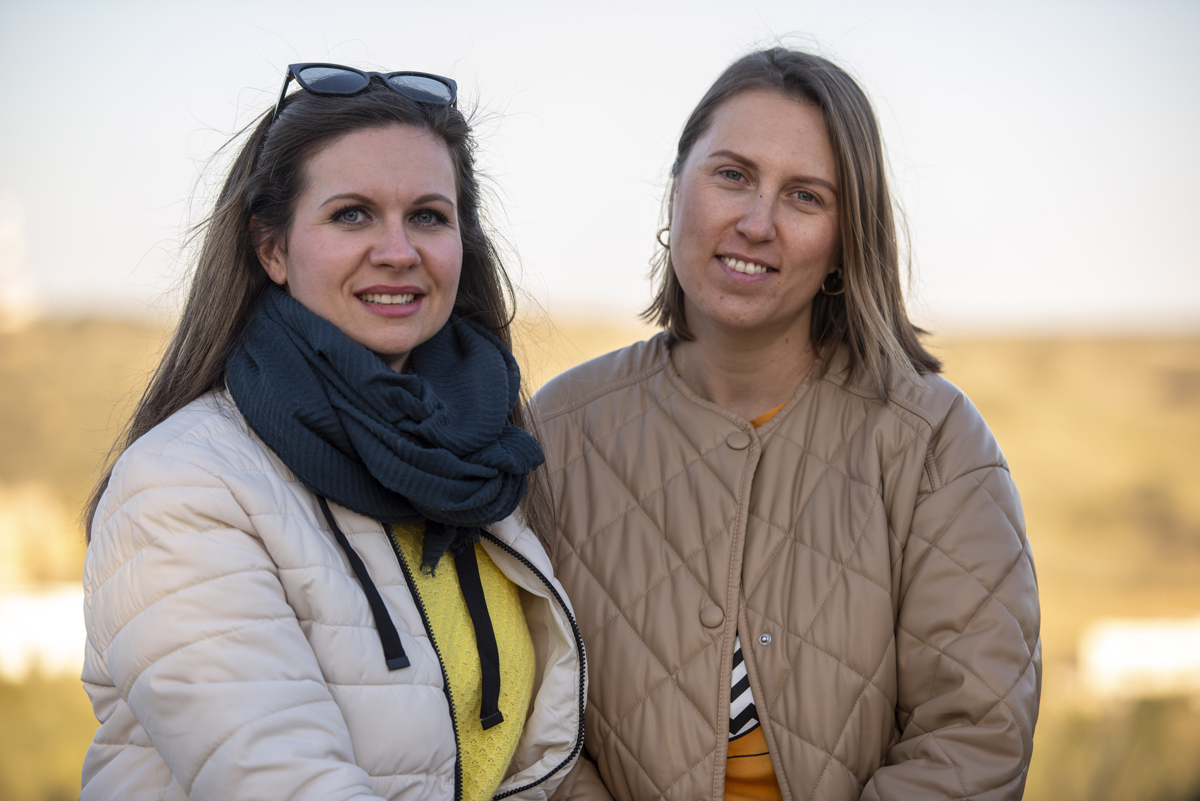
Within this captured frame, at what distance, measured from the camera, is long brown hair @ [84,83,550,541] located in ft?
5.55

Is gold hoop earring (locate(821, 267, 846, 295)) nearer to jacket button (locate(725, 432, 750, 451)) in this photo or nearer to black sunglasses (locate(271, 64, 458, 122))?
jacket button (locate(725, 432, 750, 451))

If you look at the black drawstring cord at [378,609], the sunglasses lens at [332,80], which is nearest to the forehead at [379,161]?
the sunglasses lens at [332,80]

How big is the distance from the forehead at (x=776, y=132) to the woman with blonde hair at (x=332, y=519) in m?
0.62

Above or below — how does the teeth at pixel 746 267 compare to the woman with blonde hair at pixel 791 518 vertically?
above

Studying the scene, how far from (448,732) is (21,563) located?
19.1 ft

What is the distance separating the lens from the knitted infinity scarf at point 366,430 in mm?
1520

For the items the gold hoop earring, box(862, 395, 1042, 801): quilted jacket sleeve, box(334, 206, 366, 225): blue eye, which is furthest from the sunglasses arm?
box(862, 395, 1042, 801): quilted jacket sleeve

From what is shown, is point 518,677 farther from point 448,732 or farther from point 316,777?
point 316,777

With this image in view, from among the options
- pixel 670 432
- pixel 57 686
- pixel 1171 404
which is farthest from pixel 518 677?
pixel 1171 404

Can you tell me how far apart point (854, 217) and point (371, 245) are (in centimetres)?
109

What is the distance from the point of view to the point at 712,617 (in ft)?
6.34

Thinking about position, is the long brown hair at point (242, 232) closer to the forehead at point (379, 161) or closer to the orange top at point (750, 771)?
the forehead at point (379, 161)

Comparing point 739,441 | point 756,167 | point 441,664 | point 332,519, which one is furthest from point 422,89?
point 441,664

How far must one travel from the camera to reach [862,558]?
194 centimetres
